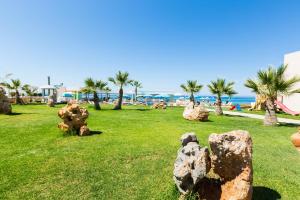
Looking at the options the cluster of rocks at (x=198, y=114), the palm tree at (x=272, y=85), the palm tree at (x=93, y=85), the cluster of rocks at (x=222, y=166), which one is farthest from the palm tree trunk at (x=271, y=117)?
the palm tree at (x=93, y=85)

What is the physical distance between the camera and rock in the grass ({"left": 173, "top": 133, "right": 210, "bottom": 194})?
4824mm

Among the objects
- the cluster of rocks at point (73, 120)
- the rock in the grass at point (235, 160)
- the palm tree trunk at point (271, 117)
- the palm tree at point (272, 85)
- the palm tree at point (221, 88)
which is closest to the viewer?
the rock in the grass at point (235, 160)

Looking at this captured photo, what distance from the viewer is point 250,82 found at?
744 inches

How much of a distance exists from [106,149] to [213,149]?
5.01 meters

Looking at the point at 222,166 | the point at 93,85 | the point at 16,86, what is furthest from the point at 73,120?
the point at 16,86

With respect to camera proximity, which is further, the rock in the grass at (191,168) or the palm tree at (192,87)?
the palm tree at (192,87)

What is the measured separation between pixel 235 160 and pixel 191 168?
866mm

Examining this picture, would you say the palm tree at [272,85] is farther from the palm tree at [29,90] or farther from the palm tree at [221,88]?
the palm tree at [29,90]

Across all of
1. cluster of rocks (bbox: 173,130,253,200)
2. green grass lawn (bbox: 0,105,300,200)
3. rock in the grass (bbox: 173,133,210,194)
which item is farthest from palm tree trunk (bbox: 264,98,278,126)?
rock in the grass (bbox: 173,133,210,194)

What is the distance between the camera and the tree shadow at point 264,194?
5.55 meters

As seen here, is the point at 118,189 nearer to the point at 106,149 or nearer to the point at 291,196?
the point at 106,149

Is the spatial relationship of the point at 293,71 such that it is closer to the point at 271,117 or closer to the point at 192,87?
the point at 192,87

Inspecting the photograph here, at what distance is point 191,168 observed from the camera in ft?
16.3

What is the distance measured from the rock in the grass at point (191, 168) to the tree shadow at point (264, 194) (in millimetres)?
1557
